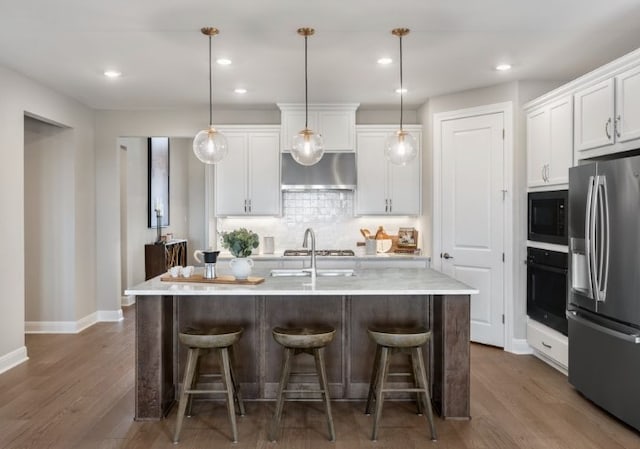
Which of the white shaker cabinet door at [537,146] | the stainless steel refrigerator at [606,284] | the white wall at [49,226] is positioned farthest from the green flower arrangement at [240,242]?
the white wall at [49,226]

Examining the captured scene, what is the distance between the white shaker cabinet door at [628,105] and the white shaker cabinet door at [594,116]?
0.22 ft

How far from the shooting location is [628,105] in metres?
3.19

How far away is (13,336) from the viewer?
4.40m

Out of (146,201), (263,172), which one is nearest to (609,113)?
(263,172)

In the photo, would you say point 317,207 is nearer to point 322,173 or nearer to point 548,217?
point 322,173

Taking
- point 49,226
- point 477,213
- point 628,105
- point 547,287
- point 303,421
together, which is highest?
point 628,105

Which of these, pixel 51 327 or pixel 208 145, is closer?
pixel 208 145

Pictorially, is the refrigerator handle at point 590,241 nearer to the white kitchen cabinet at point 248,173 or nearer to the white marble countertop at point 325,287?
the white marble countertop at point 325,287

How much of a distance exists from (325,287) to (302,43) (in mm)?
1897

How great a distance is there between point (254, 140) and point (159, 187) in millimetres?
2731

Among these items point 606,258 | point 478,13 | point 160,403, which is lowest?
point 160,403

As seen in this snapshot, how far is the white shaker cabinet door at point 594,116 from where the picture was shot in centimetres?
339

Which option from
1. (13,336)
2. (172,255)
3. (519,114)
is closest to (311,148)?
(519,114)

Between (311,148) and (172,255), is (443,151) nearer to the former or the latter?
(311,148)
